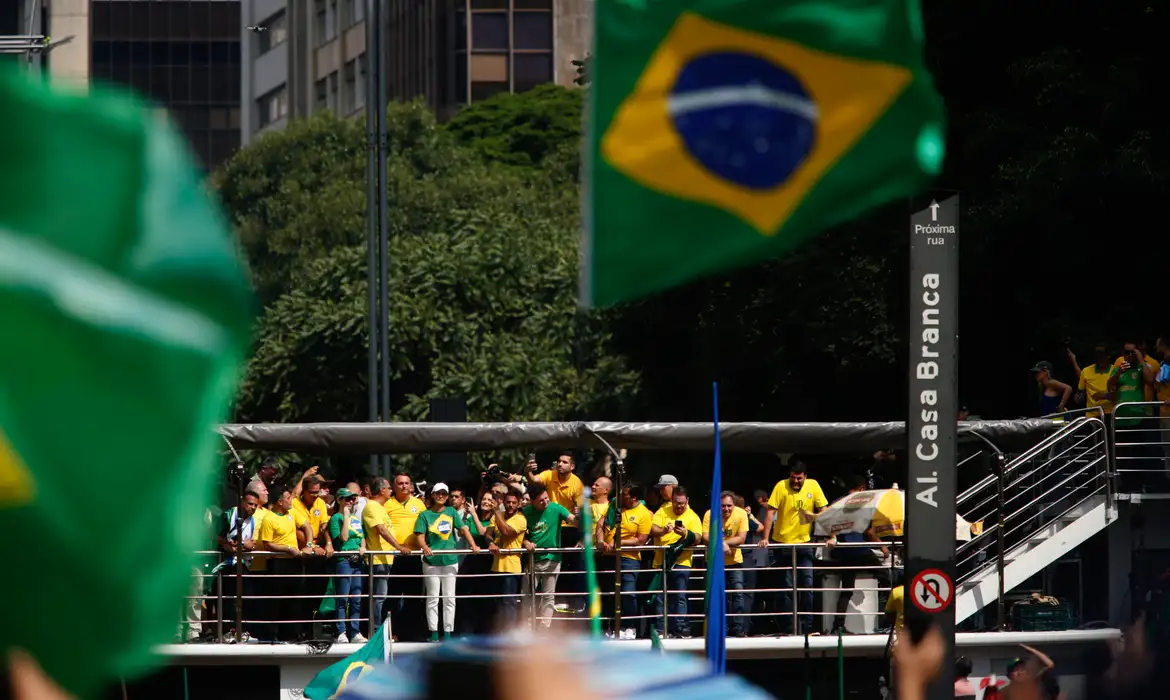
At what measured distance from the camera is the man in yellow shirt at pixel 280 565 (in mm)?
18266

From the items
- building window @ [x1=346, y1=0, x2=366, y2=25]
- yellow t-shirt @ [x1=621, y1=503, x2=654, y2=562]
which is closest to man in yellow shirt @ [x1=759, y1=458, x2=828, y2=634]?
yellow t-shirt @ [x1=621, y1=503, x2=654, y2=562]

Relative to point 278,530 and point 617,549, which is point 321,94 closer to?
point 278,530

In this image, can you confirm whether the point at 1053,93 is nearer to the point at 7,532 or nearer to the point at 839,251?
the point at 839,251

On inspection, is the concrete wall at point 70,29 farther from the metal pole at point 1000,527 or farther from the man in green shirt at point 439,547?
the metal pole at point 1000,527

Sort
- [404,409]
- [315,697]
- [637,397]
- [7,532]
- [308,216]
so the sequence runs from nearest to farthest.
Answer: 1. [7,532]
2. [315,697]
3. [637,397]
4. [404,409]
5. [308,216]

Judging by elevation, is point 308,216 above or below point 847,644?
above

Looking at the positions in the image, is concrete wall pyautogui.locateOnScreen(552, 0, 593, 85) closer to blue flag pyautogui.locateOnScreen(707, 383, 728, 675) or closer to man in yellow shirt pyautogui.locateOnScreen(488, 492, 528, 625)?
man in yellow shirt pyautogui.locateOnScreen(488, 492, 528, 625)

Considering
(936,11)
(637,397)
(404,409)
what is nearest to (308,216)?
(404,409)

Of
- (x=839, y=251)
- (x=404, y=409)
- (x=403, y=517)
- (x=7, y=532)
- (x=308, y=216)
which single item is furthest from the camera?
(x=308, y=216)

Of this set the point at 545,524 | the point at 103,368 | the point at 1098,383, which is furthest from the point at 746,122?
the point at 1098,383

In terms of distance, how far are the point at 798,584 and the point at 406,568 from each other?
350cm

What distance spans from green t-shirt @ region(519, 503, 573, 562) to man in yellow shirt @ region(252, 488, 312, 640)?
187cm

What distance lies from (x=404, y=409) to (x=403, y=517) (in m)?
21.9

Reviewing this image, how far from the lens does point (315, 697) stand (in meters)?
10.3
